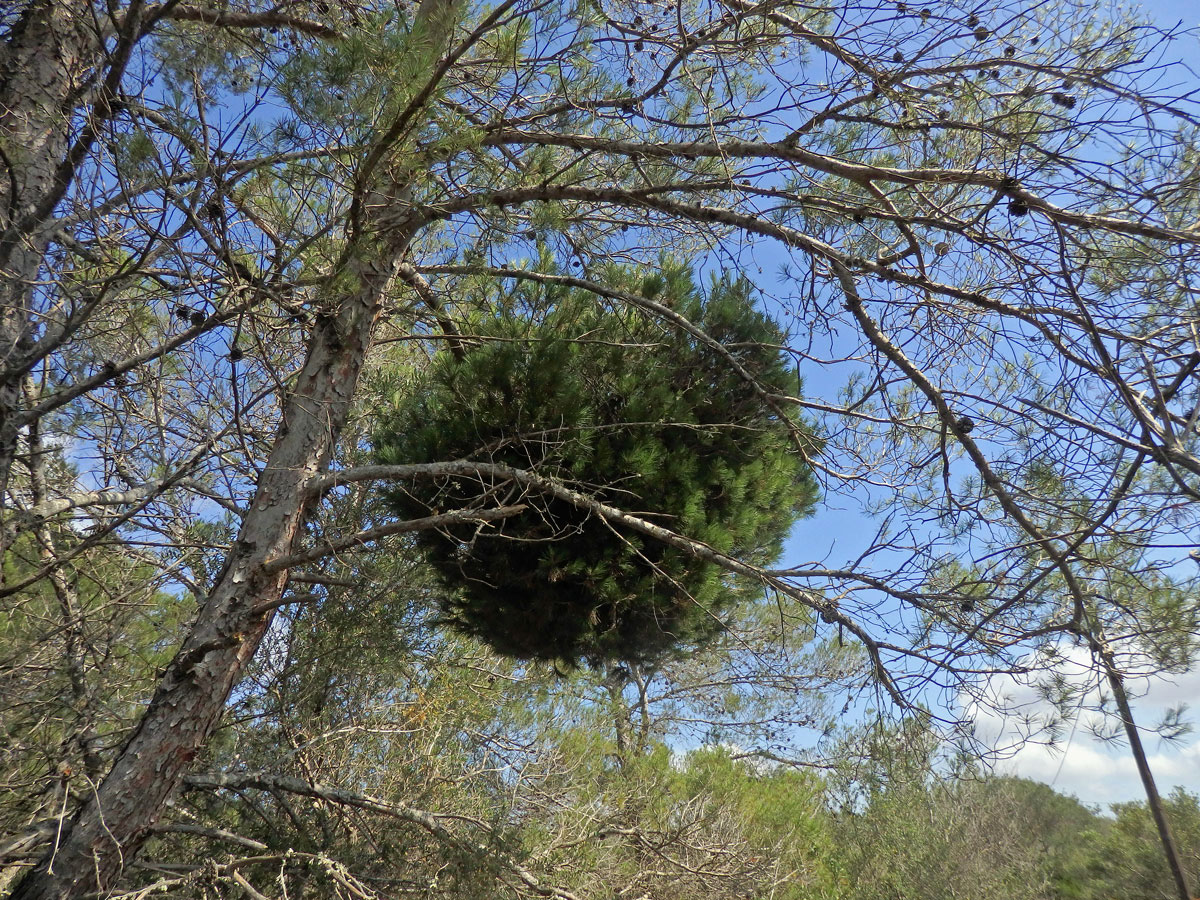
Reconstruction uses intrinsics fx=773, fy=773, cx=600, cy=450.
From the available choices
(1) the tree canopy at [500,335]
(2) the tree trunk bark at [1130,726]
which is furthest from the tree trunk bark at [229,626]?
(2) the tree trunk bark at [1130,726]

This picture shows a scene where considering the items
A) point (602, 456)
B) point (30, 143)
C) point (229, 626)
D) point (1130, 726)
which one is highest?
point (30, 143)

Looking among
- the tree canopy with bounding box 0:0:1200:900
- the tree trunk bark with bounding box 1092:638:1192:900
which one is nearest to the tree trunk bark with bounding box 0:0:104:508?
the tree canopy with bounding box 0:0:1200:900

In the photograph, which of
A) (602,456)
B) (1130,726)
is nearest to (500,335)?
(602,456)

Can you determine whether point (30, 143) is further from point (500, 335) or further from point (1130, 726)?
point (1130, 726)

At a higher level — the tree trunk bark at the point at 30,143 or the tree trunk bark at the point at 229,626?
the tree trunk bark at the point at 30,143

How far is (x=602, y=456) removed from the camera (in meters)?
2.78

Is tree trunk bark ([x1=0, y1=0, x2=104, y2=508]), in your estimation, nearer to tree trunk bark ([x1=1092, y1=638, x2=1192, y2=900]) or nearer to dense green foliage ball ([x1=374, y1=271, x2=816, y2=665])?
dense green foliage ball ([x1=374, y1=271, x2=816, y2=665])

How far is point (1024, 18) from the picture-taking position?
8.43 ft

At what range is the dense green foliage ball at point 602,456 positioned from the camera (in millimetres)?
2758

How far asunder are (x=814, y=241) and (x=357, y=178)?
4.85 feet

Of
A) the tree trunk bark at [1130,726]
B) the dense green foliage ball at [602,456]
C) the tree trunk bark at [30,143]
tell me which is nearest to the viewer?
the tree trunk bark at [1130,726]

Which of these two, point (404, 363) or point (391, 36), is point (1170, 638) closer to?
point (391, 36)

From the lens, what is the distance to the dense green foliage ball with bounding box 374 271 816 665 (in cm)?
276

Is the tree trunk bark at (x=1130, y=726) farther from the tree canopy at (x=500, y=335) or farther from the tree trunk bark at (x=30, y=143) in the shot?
the tree trunk bark at (x=30, y=143)
